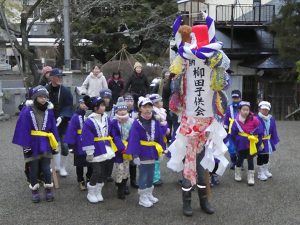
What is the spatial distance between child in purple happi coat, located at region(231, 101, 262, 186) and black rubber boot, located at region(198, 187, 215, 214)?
53.8 inches

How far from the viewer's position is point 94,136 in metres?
5.38

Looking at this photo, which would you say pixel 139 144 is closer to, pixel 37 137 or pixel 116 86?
pixel 37 137

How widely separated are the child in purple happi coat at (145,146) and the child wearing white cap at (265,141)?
192 centimetres

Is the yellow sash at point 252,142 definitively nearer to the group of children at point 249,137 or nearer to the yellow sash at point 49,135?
the group of children at point 249,137

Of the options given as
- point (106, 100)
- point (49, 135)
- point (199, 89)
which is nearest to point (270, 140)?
point (199, 89)

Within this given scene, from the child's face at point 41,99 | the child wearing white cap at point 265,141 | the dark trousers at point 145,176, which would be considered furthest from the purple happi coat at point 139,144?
the child wearing white cap at point 265,141

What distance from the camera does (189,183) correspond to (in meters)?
4.93

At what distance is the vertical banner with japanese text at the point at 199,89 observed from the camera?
490 cm

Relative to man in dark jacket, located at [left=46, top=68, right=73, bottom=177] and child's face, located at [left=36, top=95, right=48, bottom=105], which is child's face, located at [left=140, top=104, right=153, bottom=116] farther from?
man in dark jacket, located at [left=46, top=68, right=73, bottom=177]

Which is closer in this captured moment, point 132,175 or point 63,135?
point 132,175

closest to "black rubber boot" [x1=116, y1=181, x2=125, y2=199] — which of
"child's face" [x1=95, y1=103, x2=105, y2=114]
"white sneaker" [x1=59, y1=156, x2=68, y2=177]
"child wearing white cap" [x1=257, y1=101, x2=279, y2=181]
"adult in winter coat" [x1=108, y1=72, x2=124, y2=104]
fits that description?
"child's face" [x1=95, y1=103, x2=105, y2=114]

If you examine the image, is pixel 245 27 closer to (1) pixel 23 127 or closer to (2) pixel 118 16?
(2) pixel 118 16

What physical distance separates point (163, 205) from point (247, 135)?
1747mm

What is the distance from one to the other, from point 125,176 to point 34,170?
1173 millimetres
